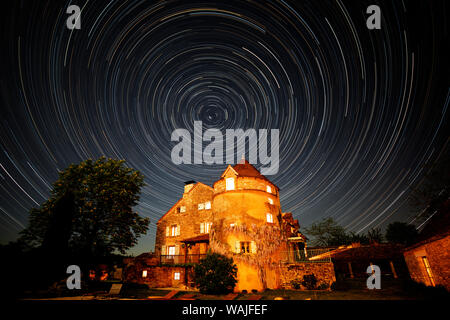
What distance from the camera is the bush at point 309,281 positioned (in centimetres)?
2034

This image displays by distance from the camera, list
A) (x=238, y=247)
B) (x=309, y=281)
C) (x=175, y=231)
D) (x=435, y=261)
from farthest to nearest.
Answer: (x=175, y=231)
(x=238, y=247)
(x=309, y=281)
(x=435, y=261)

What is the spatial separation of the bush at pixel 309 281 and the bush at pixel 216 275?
744 cm

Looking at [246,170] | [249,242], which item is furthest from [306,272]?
[246,170]

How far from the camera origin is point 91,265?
69.8ft

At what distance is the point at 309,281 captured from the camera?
20531 millimetres

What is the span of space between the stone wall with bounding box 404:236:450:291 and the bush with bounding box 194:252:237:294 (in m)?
15.2

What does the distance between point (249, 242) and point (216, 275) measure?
503cm

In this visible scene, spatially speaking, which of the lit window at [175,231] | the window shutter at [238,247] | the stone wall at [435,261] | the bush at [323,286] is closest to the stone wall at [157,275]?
the window shutter at [238,247]

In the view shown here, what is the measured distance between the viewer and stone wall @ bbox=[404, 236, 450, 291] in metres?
12.7

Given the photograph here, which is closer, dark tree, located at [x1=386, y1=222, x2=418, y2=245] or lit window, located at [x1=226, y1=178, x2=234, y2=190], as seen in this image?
lit window, located at [x1=226, y1=178, x2=234, y2=190]

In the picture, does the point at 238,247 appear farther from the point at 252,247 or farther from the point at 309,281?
the point at 309,281

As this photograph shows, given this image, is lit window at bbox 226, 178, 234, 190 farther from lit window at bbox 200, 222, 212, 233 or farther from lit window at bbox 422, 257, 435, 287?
lit window at bbox 422, 257, 435, 287

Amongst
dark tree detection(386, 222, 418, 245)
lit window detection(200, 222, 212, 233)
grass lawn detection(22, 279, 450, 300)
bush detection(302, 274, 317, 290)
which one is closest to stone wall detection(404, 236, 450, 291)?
grass lawn detection(22, 279, 450, 300)
